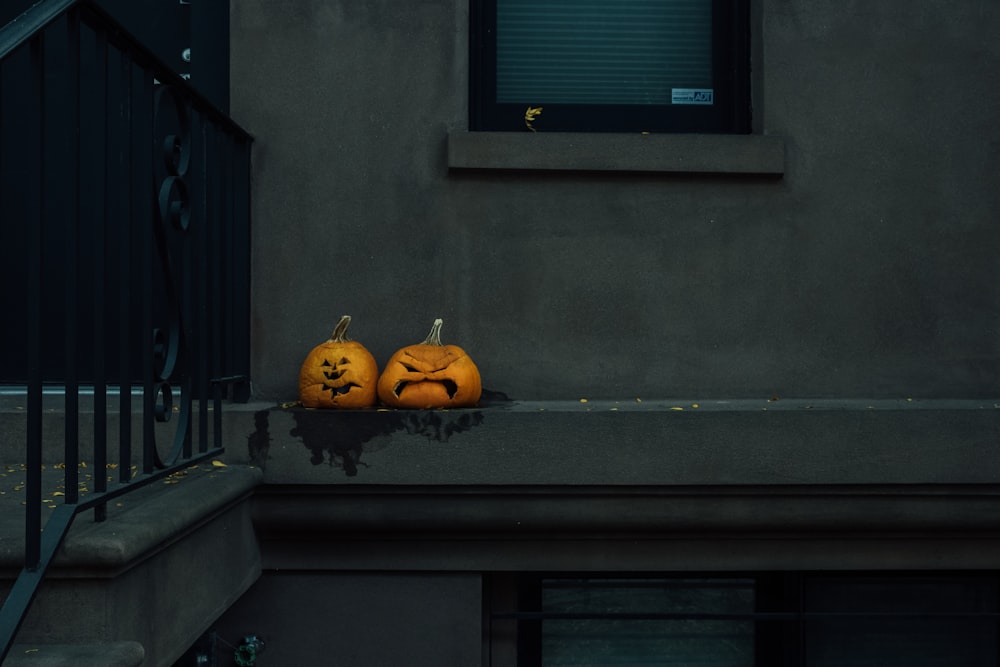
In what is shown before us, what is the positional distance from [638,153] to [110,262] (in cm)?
232

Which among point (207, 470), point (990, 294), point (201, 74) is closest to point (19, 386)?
point (207, 470)

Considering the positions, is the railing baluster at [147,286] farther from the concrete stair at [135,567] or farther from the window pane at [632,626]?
the window pane at [632,626]

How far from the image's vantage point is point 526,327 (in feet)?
11.1

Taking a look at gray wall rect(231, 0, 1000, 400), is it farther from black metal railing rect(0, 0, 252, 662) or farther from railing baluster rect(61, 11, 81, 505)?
railing baluster rect(61, 11, 81, 505)

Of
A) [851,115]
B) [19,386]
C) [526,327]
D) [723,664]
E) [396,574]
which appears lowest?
[723,664]

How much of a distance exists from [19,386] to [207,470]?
127cm

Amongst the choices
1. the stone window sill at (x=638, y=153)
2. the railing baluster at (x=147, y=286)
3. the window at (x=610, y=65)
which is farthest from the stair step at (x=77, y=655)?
the window at (x=610, y=65)

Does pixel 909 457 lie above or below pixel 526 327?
below

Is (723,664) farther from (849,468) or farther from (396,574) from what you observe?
(396,574)

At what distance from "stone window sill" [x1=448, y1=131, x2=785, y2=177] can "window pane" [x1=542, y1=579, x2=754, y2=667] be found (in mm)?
1726

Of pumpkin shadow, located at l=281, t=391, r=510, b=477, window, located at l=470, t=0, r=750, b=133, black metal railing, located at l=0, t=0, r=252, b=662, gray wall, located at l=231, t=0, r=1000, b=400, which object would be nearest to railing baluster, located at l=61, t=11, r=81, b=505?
black metal railing, located at l=0, t=0, r=252, b=662

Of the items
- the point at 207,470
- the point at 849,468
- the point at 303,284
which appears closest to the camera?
the point at 207,470

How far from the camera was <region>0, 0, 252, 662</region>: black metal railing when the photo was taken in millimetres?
1758

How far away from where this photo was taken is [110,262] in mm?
3662
